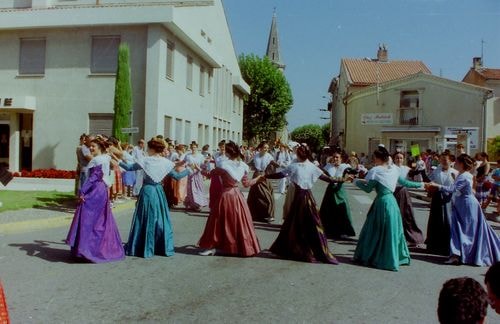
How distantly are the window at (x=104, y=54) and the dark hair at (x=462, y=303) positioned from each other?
21.2m

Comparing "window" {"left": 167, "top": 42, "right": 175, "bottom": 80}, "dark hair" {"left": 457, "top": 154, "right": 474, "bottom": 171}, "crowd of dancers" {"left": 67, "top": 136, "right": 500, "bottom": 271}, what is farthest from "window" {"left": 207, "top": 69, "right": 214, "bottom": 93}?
"dark hair" {"left": 457, "top": 154, "right": 474, "bottom": 171}

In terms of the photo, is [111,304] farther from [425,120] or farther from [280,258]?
[425,120]

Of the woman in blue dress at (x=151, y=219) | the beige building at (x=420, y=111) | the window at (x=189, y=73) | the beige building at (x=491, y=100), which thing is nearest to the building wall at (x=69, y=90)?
the window at (x=189, y=73)

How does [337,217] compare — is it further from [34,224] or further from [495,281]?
[495,281]

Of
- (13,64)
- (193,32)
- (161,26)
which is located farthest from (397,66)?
(13,64)

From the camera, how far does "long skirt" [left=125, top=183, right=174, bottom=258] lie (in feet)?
25.5

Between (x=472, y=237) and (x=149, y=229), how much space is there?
501cm

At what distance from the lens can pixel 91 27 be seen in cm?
2194

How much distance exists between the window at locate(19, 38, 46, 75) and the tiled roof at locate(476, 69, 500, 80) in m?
31.4

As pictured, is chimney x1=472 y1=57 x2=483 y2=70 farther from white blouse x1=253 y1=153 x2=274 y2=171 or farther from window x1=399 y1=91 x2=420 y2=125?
white blouse x1=253 y1=153 x2=274 y2=171

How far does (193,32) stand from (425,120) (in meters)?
20.3

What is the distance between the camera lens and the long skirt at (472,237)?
800cm

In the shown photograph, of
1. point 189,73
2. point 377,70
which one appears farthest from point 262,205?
point 377,70

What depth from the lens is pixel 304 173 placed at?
8.26 meters
